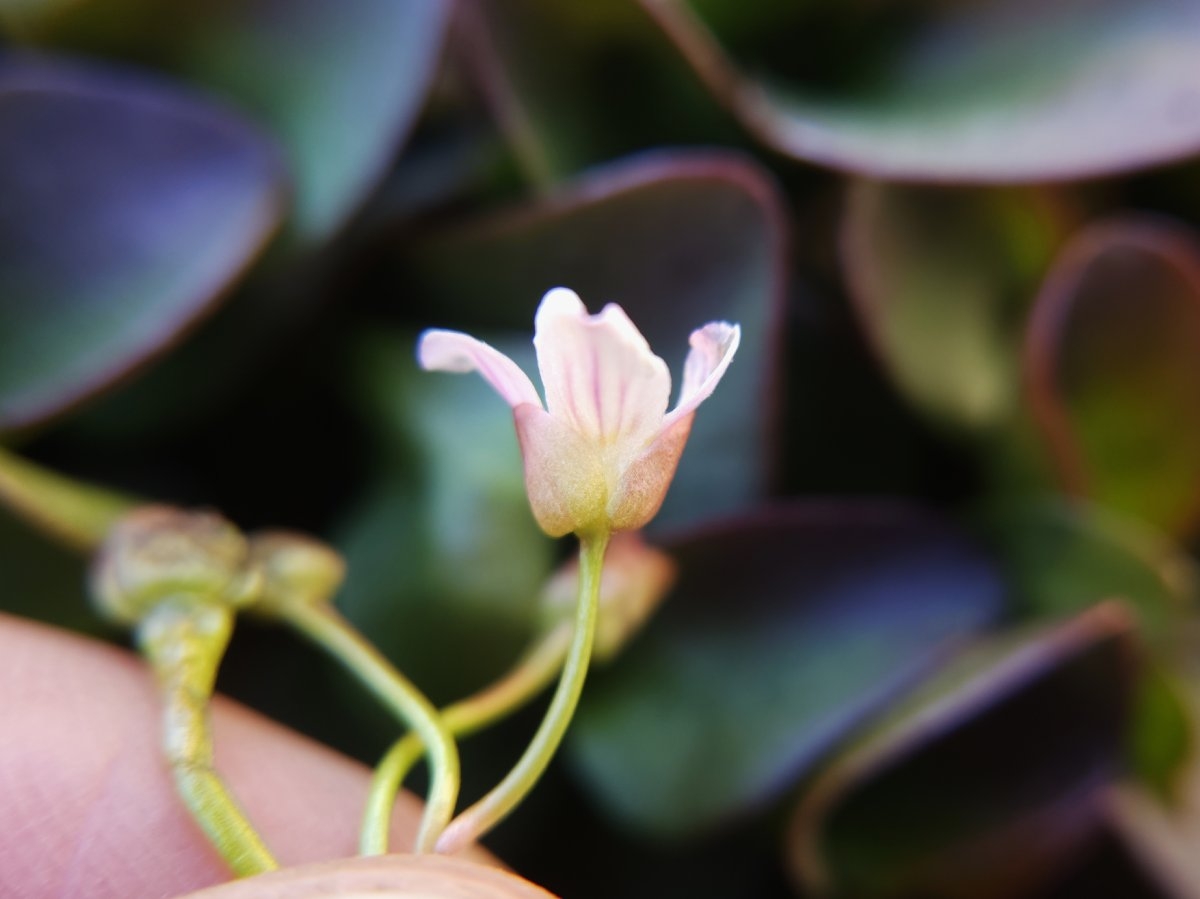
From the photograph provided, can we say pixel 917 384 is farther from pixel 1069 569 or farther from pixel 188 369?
pixel 188 369

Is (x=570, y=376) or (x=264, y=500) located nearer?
(x=570, y=376)

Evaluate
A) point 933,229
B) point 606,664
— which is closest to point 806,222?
point 933,229

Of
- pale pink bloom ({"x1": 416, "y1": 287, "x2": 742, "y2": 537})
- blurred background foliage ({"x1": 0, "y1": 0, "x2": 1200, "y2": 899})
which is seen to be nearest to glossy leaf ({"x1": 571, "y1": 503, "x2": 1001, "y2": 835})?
blurred background foliage ({"x1": 0, "y1": 0, "x2": 1200, "y2": 899})

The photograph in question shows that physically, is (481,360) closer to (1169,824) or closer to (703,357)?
(703,357)

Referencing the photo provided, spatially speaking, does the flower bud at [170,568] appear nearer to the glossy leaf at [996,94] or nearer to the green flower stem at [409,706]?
the green flower stem at [409,706]

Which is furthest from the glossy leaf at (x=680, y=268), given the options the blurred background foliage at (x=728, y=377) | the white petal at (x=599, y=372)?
the white petal at (x=599, y=372)

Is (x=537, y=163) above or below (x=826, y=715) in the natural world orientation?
above
